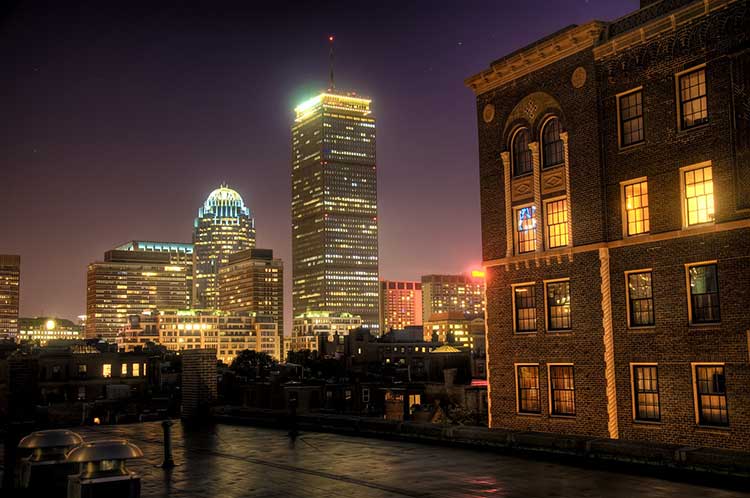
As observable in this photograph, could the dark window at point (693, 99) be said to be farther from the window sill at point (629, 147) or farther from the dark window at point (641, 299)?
the dark window at point (641, 299)

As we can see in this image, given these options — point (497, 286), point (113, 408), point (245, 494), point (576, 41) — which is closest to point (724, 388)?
point (497, 286)

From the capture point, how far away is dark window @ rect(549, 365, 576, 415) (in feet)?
91.6

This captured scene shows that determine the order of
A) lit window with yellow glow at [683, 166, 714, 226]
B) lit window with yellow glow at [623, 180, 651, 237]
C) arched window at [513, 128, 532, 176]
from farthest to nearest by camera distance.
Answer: arched window at [513, 128, 532, 176], lit window with yellow glow at [623, 180, 651, 237], lit window with yellow glow at [683, 166, 714, 226]

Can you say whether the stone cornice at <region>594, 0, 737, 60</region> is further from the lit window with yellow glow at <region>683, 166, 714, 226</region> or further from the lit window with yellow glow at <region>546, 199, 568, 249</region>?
the lit window with yellow glow at <region>546, 199, 568, 249</region>

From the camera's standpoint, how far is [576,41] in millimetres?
28000

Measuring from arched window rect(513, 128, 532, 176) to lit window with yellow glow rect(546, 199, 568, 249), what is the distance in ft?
6.76

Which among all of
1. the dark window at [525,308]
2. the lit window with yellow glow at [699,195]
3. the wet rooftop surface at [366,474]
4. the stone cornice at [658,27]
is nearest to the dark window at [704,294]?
the lit window with yellow glow at [699,195]

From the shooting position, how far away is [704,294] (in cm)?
2398

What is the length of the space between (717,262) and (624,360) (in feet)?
15.2

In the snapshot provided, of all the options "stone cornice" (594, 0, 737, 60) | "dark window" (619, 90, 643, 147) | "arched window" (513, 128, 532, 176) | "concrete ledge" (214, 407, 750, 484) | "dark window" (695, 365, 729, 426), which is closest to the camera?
A: "concrete ledge" (214, 407, 750, 484)

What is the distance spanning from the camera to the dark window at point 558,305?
2844 cm

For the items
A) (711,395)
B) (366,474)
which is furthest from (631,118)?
(366,474)

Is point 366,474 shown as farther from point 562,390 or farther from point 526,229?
point 526,229

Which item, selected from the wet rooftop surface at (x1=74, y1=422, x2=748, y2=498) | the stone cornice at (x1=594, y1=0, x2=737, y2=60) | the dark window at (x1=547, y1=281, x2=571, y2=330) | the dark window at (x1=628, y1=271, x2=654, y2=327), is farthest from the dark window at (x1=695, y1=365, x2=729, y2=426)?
the stone cornice at (x1=594, y1=0, x2=737, y2=60)
